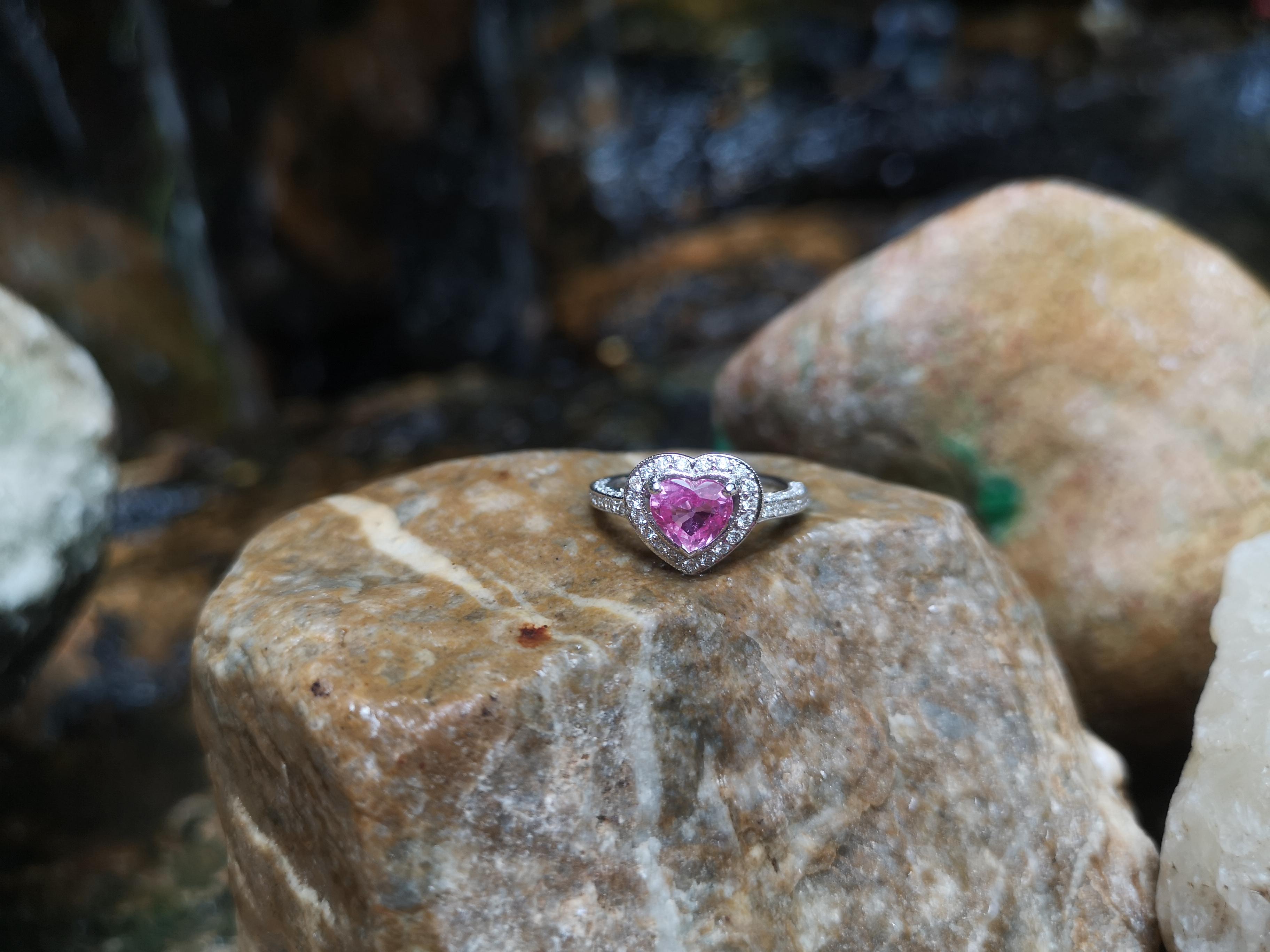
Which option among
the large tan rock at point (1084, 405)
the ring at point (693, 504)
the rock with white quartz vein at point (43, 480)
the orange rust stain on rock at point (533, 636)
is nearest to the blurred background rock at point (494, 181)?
the rock with white quartz vein at point (43, 480)

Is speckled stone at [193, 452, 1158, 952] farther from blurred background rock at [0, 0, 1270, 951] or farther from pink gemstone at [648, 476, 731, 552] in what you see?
blurred background rock at [0, 0, 1270, 951]

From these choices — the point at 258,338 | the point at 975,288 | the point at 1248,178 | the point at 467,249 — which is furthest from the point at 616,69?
the point at 975,288

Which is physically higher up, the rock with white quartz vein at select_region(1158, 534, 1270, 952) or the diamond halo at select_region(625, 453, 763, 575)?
the diamond halo at select_region(625, 453, 763, 575)

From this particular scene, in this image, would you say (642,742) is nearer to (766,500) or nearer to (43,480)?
(766,500)

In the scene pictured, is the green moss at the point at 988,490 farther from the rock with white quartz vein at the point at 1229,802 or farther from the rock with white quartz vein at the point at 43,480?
the rock with white quartz vein at the point at 43,480

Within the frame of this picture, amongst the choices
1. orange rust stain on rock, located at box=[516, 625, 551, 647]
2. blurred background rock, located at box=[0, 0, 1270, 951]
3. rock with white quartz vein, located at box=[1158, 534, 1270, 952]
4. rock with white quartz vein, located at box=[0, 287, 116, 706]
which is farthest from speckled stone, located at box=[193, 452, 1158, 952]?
blurred background rock, located at box=[0, 0, 1270, 951]

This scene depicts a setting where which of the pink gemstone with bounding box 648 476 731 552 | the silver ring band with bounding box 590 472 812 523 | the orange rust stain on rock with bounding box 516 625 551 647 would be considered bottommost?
the orange rust stain on rock with bounding box 516 625 551 647
